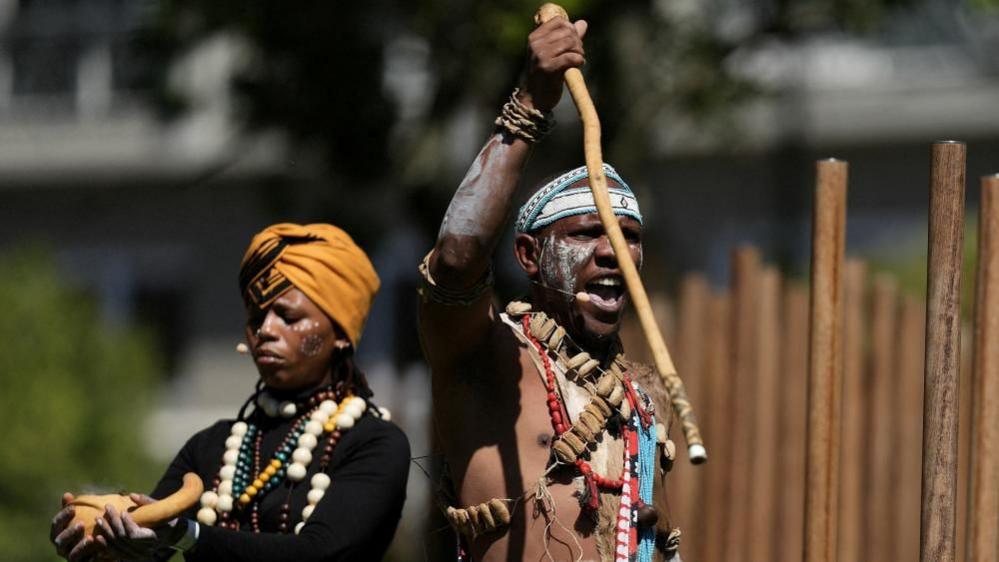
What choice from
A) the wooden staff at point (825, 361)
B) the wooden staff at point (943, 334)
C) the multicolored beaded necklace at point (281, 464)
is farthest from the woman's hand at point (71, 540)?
the wooden staff at point (943, 334)

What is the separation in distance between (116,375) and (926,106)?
6891 millimetres

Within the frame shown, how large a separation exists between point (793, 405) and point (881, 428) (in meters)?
0.35

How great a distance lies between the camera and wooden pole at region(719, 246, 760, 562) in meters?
6.75

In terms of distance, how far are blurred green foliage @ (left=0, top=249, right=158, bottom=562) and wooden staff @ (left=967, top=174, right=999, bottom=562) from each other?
24.1 ft

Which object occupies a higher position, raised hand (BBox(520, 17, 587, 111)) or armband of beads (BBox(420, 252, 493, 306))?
raised hand (BBox(520, 17, 587, 111))

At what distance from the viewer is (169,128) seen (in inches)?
624

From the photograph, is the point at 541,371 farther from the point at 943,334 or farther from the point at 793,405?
the point at 793,405

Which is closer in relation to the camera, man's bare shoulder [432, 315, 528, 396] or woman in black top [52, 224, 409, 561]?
man's bare shoulder [432, 315, 528, 396]

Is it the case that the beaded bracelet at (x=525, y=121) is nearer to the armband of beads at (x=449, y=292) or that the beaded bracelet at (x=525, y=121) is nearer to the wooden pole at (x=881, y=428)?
the armband of beads at (x=449, y=292)

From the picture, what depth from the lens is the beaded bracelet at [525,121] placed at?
11.7ft

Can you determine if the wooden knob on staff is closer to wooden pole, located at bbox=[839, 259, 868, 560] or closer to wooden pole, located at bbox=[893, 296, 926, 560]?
wooden pole, located at bbox=[839, 259, 868, 560]

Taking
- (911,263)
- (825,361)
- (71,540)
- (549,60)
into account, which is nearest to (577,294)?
(549,60)

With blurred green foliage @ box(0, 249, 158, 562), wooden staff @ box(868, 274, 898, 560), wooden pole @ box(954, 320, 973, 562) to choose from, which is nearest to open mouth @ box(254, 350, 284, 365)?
wooden pole @ box(954, 320, 973, 562)

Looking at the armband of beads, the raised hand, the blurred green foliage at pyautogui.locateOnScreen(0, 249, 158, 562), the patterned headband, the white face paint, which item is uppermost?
the raised hand
